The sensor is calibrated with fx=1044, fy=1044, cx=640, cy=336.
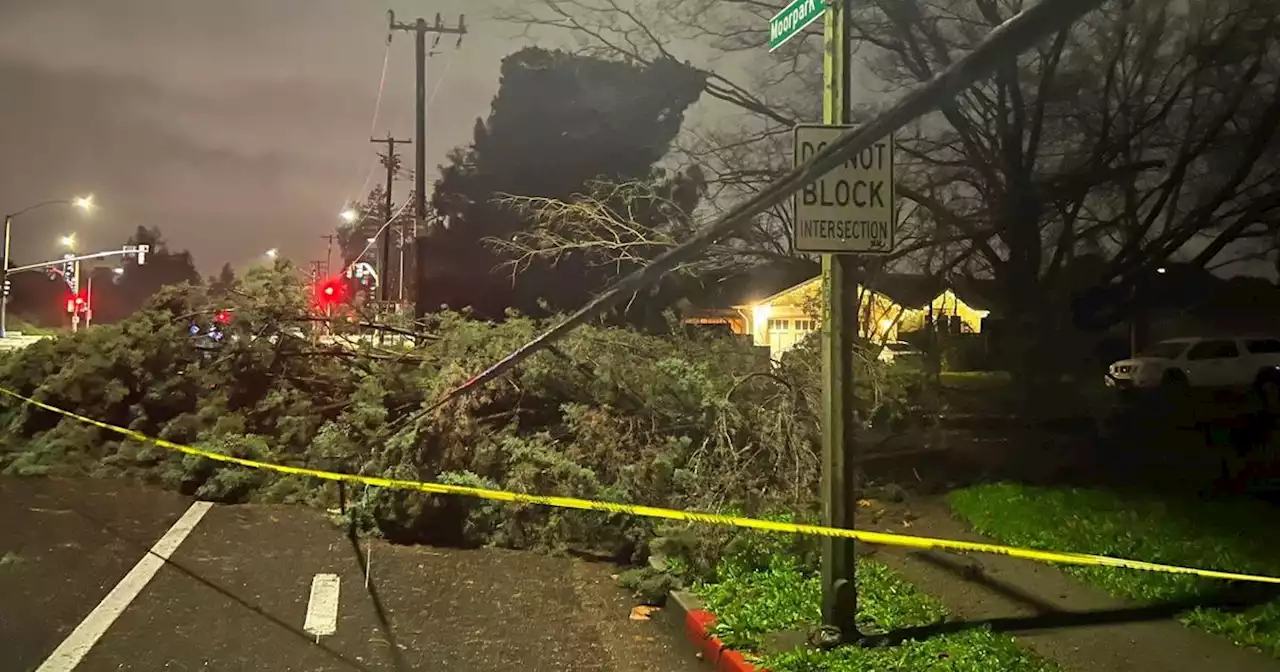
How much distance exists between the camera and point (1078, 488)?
32.3 ft

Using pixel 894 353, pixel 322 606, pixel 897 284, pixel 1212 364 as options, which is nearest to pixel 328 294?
pixel 322 606

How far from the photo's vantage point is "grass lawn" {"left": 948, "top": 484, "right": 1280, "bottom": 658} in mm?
6121

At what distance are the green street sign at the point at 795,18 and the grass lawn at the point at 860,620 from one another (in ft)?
11.0

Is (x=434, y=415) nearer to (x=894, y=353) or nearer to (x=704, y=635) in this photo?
(x=704, y=635)

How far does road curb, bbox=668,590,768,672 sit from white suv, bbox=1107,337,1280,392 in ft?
67.3

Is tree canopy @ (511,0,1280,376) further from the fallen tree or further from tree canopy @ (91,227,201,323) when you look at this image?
tree canopy @ (91,227,201,323)

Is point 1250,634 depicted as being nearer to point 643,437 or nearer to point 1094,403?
point 643,437

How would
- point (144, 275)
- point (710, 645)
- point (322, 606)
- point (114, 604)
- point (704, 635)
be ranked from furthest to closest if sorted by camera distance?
point (144, 275)
point (322, 606)
point (114, 604)
point (704, 635)
point (710, 645)

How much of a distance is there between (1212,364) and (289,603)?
2393 centimetres

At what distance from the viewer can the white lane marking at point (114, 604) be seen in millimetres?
5637

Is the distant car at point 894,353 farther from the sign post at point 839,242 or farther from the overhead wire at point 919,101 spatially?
the overhead wire at point 919,101

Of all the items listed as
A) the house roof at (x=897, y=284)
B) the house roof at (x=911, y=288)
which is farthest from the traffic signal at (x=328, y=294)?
the house roof at (x=911, y=288)

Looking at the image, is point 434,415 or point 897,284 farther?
point 897,284

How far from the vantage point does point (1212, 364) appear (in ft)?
81.3
